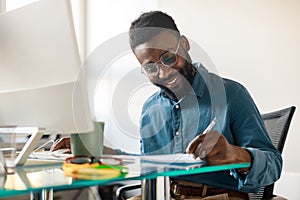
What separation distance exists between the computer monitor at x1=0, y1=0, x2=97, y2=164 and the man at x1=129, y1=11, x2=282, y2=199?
0.39m

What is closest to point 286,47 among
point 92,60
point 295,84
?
point 295,84

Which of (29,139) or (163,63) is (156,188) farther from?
(163,63)

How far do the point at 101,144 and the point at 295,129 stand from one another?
4.73 ft

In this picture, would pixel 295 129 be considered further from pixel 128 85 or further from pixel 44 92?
pixel 44 92

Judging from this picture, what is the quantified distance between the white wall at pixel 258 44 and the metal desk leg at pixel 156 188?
1331 millimetres

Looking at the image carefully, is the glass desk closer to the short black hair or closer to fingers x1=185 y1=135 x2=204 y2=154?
fingers x1=185 y1=135 x2=204 y2=154

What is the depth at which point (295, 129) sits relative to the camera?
2.47 meters

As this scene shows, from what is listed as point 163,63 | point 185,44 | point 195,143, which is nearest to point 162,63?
point 163,63

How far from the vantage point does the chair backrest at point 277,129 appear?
5.46 feet

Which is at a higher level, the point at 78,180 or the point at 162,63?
the point at 162,63

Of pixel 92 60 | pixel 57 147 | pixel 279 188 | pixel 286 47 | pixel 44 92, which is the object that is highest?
pixel 286 47

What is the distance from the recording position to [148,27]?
1.66 m

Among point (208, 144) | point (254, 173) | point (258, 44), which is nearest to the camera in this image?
point (208, 144)

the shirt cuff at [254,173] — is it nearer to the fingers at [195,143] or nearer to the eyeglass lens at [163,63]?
the fingers at [195,143]
